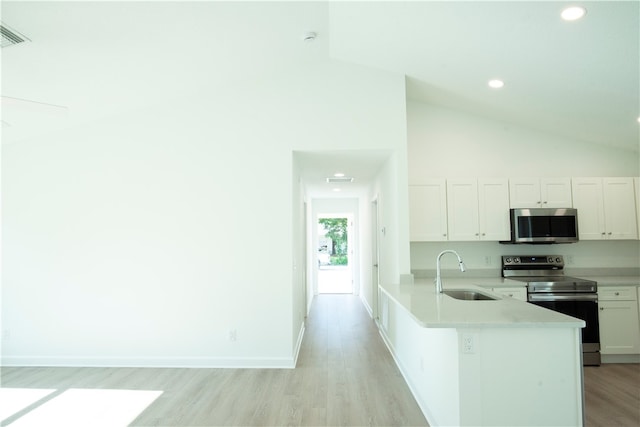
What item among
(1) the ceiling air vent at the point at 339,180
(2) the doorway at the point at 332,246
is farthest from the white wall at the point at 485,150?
(2) the doorway at the point at 332,246

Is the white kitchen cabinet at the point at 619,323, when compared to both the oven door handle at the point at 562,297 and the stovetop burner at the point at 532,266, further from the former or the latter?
the stovetop burner at the point at 532,266

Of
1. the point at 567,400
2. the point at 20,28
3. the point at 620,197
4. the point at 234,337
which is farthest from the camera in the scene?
the point at 620,197

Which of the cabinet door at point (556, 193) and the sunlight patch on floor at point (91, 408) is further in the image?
the cabinet door at point (556, 193)

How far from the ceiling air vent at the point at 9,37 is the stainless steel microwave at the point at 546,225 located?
463cm

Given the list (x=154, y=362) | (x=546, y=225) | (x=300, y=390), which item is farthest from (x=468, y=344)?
(x=154, y=362)

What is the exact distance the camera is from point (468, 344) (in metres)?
2.02

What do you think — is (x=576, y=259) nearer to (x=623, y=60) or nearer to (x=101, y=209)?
(x=623, y=60)

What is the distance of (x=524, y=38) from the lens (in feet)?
8.79

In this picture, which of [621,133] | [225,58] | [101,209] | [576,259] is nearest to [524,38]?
[621,133]

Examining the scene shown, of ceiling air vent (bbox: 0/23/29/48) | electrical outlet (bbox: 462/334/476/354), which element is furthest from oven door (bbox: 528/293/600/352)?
ceiling air vent (bbox: 0/23/29/48)

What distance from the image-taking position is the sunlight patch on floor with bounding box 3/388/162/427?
8.90 feet

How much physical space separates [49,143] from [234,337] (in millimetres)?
2935

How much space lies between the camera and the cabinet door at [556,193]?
411cm

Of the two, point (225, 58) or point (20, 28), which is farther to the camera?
point (225, 58)
